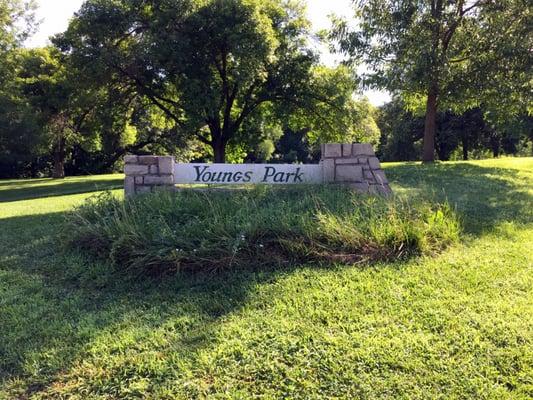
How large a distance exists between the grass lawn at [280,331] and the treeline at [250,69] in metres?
8.54

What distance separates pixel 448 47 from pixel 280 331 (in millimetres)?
11317

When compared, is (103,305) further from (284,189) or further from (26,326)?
(284,189)

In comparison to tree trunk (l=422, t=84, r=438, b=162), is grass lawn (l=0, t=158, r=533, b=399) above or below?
below

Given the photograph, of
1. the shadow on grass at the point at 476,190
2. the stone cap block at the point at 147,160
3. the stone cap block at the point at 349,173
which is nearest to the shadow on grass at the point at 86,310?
the stone cap block at the point at 147,160

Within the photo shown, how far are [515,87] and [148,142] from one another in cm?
2593

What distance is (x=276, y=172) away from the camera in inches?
233

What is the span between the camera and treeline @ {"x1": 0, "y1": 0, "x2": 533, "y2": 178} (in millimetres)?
11234

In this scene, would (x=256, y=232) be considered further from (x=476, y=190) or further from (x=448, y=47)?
(x=448, y=47)

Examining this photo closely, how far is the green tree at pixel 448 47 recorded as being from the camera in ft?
35.2

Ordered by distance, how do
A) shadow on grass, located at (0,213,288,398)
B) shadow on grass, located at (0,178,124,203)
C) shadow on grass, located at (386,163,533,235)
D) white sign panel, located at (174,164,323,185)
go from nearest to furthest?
shadow on grass, located at (0,213,288,398)
shadow on grass, located at (386,163,533,235)
white sign panel, located at (174,164,323,185)
shadow on grass, located at (0,178,124,203)

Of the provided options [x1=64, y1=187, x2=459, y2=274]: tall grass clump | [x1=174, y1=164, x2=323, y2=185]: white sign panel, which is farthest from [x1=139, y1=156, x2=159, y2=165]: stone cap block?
[x1=64, y1=187, x2=459, y2=274]: tall grass clump

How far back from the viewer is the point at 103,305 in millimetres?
3469

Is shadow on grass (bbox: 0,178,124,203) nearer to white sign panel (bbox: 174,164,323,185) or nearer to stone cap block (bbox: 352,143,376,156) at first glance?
white sign panel (bbox: 174,164,323,185)

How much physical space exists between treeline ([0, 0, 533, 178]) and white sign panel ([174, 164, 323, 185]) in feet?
22.1
